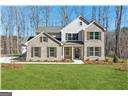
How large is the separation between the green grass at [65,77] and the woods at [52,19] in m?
0.58

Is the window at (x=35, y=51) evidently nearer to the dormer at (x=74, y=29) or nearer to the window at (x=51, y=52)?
the window at (x=51, y=52)

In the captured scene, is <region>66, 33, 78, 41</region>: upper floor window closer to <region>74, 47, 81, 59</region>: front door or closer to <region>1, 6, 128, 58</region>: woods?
<region>74, 47, 81, 59</region>: front door

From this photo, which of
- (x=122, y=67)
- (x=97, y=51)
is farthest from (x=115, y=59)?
(x=97, y=51)

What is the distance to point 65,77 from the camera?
28.1 feet

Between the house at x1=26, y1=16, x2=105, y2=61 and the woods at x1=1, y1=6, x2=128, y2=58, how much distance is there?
0.34 m

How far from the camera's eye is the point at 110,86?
26.4 feet

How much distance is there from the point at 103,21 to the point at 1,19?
96.0 inches

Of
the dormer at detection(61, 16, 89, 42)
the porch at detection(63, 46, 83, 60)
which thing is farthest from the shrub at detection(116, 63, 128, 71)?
the dormer at detection(61, 16, 89, 42)

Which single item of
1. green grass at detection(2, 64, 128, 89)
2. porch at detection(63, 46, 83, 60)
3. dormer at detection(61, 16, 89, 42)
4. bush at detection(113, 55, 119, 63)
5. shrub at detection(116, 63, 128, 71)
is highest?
dormer at detection(61, 16, 89, 42)

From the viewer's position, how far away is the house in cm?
961

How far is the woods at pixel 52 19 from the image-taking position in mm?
8844

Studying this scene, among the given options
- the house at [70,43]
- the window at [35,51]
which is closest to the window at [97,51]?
the house at [70,43]

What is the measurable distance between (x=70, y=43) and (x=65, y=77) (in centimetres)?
186
